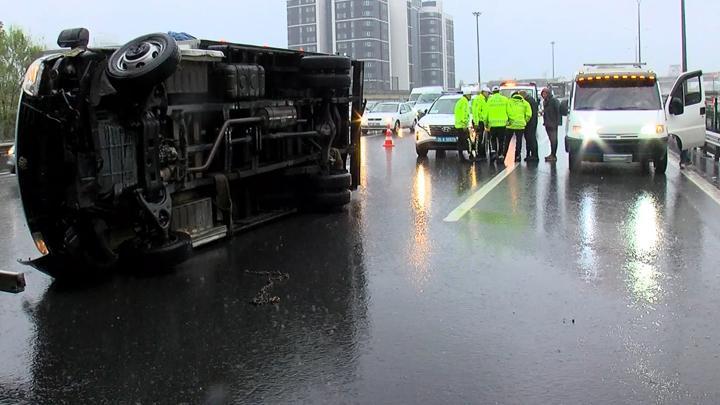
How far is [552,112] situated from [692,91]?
3337mm

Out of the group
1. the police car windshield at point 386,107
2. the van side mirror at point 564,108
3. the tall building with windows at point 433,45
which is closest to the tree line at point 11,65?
the police car windshield at point 386,107

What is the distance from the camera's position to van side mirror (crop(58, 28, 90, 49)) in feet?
20.8

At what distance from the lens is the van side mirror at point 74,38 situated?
6348 mm

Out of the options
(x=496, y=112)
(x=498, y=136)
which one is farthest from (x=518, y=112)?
(x=498, y=136)

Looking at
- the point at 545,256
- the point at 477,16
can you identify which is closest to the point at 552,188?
the point at 545,256

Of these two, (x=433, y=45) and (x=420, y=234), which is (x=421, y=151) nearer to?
(x=420, y=234)

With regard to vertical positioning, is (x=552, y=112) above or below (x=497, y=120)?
above

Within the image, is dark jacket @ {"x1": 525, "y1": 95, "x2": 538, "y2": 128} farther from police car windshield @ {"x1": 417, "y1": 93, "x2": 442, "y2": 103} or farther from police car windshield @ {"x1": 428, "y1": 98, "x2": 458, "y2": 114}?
police car windshield @ {"x1": 417, "y1": 93, "x2": 442, "y2": 103}

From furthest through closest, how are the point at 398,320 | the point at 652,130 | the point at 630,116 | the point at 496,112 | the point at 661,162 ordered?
1. the point at 496,112
2. the point at 630,116
3. the point at 661,162
4. the point at 652,130
5. the point at 398,320

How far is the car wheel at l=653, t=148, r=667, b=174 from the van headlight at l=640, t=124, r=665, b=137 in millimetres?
417

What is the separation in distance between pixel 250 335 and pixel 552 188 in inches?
338

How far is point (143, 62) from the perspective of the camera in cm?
618

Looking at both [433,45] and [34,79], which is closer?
[34,79]

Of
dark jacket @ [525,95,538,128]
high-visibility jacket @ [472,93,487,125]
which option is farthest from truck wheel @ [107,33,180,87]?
dark jacket @ [525,95,538,128]
